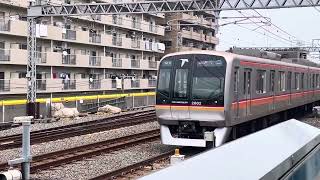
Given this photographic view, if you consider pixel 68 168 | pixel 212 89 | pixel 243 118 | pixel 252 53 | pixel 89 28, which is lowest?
pixel 68 168

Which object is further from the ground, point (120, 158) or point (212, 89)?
point (212, 89)

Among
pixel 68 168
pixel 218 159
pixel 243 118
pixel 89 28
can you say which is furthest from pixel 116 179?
pixel 89 28

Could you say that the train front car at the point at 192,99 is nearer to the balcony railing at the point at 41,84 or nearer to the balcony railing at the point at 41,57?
the balcony railing at the point at 41,84

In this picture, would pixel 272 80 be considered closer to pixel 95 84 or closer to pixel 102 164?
pixel 102 164

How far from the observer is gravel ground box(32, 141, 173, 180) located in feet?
31.1

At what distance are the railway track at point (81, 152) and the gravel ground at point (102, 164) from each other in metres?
0.25

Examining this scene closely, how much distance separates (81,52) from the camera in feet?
141

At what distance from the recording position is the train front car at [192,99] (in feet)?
37.3

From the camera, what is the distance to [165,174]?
1.99 meters

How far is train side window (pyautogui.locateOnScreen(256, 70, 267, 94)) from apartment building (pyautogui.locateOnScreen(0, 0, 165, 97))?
73.6 feet

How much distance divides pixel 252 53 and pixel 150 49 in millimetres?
39701

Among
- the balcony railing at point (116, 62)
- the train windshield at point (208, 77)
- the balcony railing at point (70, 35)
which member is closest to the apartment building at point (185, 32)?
the balcony railing at point (116, 62)

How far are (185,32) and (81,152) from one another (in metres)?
51.1

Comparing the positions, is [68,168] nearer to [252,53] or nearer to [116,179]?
[116,179]
